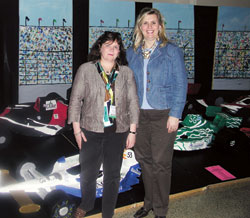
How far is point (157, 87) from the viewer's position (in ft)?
6.13

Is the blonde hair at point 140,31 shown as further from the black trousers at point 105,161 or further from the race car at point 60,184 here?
the race car at point 60,184

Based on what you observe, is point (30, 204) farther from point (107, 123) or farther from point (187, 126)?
point (187, 126)

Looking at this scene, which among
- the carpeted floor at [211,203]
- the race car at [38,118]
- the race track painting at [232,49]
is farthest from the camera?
the race track painting at [232,49]

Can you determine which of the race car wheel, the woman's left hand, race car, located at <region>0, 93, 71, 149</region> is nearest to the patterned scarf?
the woman's left hand

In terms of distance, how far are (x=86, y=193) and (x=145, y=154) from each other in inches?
18.6

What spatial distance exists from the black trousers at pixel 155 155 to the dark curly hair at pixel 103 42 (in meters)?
0.36

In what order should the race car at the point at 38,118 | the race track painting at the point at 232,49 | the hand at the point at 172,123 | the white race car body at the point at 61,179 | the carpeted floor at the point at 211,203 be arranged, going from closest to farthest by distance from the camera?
the hand at the point at 172,123 < the white race car body at the point at 61,179 < the carpeted floor at the point at 211,203 < the race car at the point at 38,118 < the race track painting at the point at 232,49

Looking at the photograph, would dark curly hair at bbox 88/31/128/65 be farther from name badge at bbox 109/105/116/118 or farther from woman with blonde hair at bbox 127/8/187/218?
name badge at bbox 109/105/116/118

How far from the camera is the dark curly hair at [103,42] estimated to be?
5.69 feet

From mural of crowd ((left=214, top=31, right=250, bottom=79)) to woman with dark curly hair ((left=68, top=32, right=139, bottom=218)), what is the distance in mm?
4136

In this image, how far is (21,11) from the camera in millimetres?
4441

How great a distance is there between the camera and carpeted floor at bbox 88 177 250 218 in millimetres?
2277

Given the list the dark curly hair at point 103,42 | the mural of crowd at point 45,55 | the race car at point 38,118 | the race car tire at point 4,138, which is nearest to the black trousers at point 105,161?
the dark curly hair at point 103,42

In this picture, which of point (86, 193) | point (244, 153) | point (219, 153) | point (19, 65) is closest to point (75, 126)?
point (86, 193)
